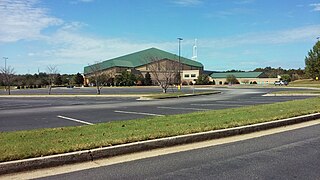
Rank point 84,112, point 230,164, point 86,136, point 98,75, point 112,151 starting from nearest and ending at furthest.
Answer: point 230,164
point 112,151
point 86,136
point 84,112
point 98,75

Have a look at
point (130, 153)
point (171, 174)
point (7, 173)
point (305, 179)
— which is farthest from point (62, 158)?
point (305, 179)

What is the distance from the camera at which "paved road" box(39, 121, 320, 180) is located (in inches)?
208

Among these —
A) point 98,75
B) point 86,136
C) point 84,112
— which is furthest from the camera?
point 98,75

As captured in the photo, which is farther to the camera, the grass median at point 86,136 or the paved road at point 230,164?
the grass median at point 86,136

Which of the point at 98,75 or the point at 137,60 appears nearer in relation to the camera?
the point at 98,75

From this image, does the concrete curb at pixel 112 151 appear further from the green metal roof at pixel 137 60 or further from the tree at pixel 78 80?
the green metal roof at pixel 137 60

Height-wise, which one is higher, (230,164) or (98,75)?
(98,75)

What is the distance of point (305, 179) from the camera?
5.05 metres

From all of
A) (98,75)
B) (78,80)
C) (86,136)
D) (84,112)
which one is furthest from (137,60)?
(86,136)

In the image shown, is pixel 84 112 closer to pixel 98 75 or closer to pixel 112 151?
pixel 112 151

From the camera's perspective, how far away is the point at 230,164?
5910 millimetres

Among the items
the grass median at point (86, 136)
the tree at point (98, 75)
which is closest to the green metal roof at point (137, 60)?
the tree at point (98, 75)

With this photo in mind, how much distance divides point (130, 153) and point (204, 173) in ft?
6.35

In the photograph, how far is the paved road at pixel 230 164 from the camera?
5.27 meters
